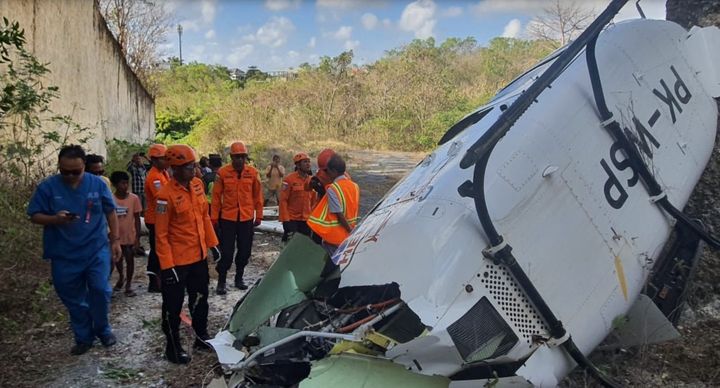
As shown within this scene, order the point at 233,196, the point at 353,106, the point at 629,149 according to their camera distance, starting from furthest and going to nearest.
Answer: the point at 353,106, the point at 233,196, the point at 629,149

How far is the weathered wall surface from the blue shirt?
416cm

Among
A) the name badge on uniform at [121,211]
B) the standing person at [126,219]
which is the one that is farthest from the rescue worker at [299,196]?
the name badge on uniform at [121,211]

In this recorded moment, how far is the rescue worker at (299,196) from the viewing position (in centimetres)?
690

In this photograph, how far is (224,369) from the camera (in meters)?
2.58

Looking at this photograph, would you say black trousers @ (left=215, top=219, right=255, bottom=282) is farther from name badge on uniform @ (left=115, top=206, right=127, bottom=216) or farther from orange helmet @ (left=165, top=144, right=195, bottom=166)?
orange helmet @ (left=165, top=144, right=195, bottom=166)

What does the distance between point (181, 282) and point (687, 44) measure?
407cm

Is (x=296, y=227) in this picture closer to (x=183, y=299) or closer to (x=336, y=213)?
(x=336, y=213)

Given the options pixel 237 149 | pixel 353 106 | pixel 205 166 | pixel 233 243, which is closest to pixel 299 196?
pixel 233 243

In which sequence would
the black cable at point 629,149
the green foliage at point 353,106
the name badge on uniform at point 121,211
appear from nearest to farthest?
1. the black cable at point 629,149
2. the name badge on uniform at point 121,211
3. the green foliage at point 353,106

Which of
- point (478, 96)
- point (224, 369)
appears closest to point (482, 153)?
point (224, 369)

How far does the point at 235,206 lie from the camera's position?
5.82 meters

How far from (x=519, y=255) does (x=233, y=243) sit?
388 cm

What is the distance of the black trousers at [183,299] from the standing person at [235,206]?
1555 mm

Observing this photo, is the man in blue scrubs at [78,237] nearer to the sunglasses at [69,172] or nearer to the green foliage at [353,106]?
the sunglasses at [69,172]
